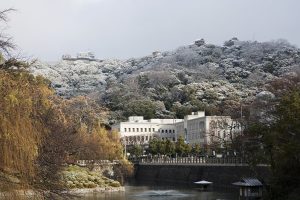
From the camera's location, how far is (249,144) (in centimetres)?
4153

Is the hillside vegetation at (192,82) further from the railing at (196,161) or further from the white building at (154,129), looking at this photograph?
the railing at (196,161)

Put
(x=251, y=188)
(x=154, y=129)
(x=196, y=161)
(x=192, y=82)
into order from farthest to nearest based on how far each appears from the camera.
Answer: (x=192, y=82) < (x=154, y=129) < (x=196, y=161) < (x=251, y=188)

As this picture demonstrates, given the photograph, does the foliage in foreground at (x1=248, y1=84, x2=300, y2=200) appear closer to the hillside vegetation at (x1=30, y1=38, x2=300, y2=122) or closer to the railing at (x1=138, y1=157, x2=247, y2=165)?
the railing at (x1=138, y1=157, x2=247, y2=165)

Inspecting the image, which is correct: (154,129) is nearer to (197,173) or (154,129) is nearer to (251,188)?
(197,173)

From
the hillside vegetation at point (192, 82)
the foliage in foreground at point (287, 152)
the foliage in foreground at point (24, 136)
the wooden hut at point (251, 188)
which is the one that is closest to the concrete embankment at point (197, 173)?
the wooden hut at point (251, 188)

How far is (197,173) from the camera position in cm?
7038

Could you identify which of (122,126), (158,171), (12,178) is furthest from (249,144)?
(122,126)

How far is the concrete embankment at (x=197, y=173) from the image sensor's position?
180 ft

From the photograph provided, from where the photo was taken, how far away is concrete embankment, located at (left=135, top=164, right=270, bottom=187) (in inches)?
2164

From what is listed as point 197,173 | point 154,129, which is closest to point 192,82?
point 154,129

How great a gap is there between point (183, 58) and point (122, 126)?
72355mm

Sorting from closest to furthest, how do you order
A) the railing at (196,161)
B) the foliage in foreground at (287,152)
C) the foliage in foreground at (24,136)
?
the foliage in foreground at (24,136) → the foliage in foreground at (287,152) → the railing at (196,161)

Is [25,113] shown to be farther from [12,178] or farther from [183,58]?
[183,58]

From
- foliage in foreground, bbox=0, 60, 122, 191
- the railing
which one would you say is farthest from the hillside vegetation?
foliage in foreground, bbox=0, 60, 122, 191
